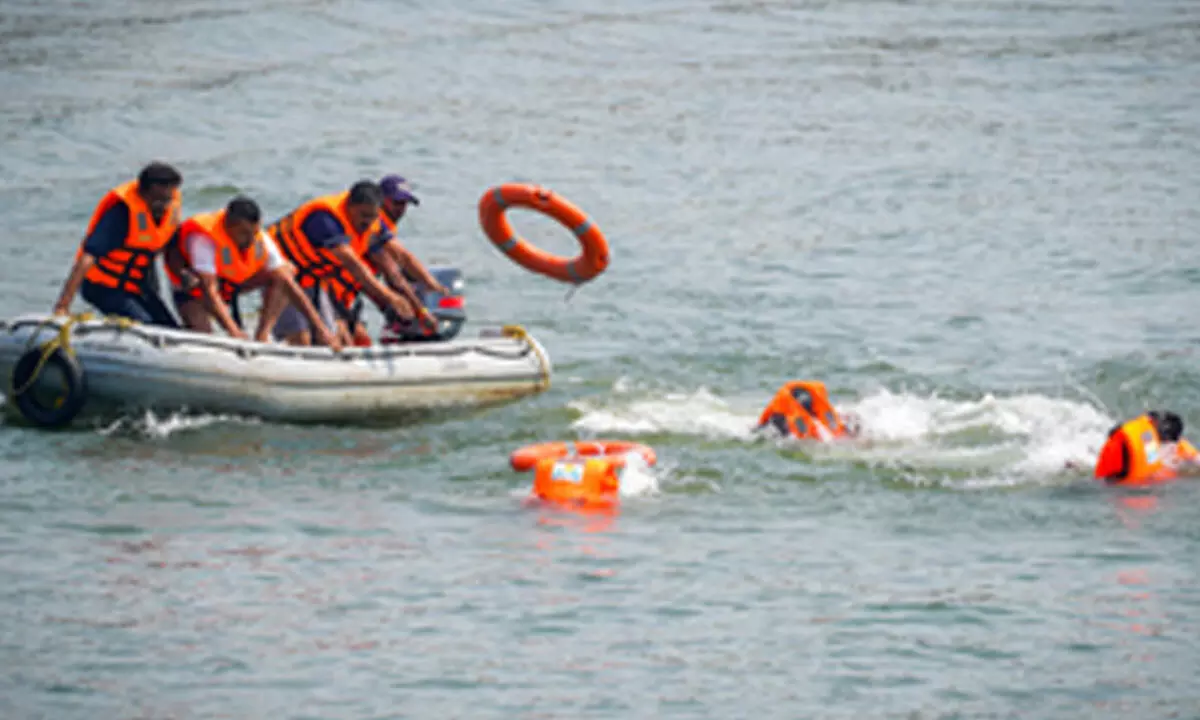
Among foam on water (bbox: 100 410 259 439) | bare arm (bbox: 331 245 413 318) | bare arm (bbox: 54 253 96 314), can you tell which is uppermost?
bare arm (bbox: 331 245 413 318)

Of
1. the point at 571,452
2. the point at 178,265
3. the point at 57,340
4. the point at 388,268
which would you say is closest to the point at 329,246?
the point at 388,268

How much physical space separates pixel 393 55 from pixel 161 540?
2108 centimetres

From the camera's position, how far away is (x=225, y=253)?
14.5m

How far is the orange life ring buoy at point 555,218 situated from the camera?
16.1 meters

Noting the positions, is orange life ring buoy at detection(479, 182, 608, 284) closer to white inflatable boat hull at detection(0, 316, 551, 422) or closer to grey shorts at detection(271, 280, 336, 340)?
white inflatable boat hull at detection(0, 316, 551, 422)

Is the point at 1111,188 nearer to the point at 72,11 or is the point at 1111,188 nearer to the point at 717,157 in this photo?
the point at 717,157

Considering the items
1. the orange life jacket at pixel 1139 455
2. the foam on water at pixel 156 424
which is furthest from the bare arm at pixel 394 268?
the orange life jacket at pixel 1139 455

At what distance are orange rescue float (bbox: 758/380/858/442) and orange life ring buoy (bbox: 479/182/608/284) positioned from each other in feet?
7.18

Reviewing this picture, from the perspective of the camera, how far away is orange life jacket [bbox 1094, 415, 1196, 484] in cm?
1363

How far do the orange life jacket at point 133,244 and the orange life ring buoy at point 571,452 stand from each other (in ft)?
9.57

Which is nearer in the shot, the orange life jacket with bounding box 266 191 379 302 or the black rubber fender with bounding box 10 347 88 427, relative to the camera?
the black rubber fender with bounding box 10 347 88 427

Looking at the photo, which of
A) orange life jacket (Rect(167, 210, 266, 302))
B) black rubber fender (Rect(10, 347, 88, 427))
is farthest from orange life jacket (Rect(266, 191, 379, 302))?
black rubber fender (Rect(10, 347, 88, 427))

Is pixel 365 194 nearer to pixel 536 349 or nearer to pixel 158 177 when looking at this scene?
pixel 158 177

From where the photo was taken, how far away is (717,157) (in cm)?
2816
